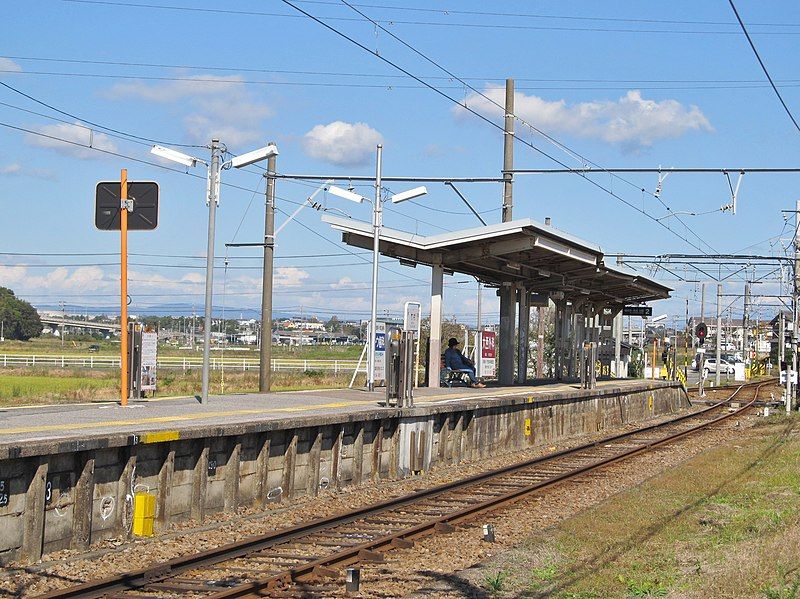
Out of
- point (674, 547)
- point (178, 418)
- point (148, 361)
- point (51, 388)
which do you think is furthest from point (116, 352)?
point (674, 547)

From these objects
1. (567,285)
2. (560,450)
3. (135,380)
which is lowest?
(560,450)

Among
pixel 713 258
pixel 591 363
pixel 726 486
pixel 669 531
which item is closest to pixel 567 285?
pixel 591 363

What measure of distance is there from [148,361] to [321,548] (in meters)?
8.98

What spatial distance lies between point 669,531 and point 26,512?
23.6ft

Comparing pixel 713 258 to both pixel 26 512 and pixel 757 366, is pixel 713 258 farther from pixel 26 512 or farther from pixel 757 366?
pixel 757 366

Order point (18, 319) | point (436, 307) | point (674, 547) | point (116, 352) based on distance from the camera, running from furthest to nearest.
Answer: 1. point (18, 319)
2. point (116, 352)
3. point (436, 307)
4. point (674, 547)

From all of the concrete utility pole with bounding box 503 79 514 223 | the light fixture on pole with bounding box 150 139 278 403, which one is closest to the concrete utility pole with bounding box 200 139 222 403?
the light fixture on pole with bounding box 150 139 278 403

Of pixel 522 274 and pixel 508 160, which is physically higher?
Answer: pixel 508 160

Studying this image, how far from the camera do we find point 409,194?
27219mm

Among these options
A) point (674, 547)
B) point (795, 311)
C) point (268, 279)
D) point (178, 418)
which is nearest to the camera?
point (674, 547)

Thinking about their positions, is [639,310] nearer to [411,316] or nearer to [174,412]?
[411,316]

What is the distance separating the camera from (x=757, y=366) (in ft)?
299

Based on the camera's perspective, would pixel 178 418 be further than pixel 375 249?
No

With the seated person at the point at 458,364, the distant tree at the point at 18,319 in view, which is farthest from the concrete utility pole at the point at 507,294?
the distant tree at the point at 18,319
